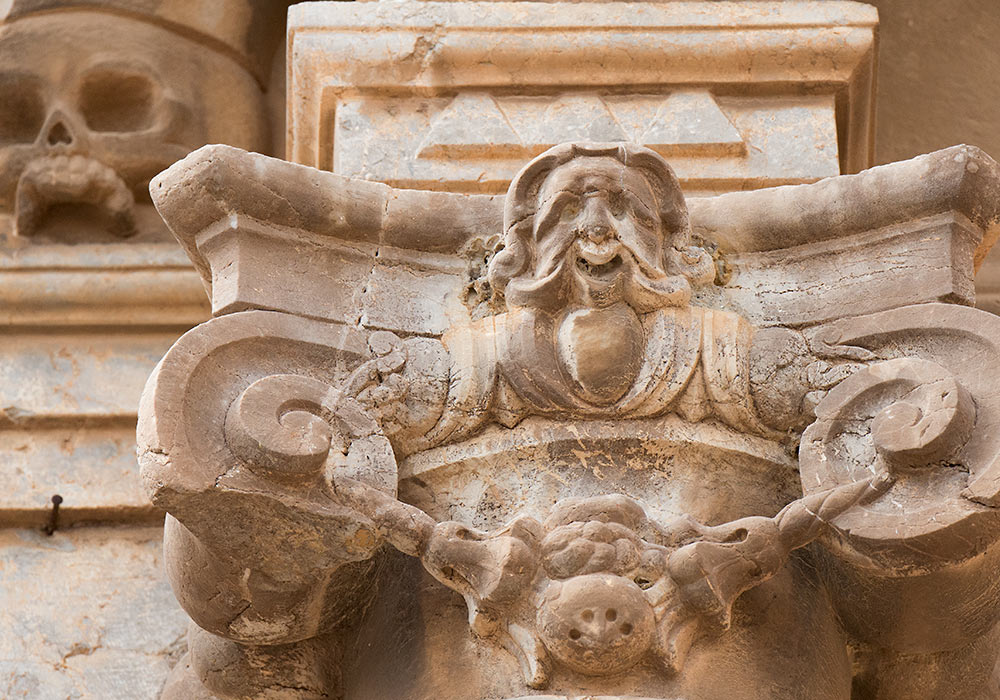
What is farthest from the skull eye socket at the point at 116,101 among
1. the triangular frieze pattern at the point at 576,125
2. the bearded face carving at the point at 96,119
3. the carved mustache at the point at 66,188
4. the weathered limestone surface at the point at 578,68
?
the triangular frieze pattern at the point at 576,125

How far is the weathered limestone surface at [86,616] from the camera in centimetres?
310

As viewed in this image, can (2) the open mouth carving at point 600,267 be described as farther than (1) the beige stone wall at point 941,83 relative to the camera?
No

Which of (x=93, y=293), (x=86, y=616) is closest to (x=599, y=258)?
(x=86, y=616)

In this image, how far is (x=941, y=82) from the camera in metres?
3.97

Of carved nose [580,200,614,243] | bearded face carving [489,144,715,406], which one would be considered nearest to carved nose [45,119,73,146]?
bearded face carving [489,144,715,406]

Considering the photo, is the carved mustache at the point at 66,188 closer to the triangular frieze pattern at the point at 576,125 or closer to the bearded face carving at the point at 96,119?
the bearded face carving at the point at 96,119

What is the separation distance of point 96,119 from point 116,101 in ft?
0.20

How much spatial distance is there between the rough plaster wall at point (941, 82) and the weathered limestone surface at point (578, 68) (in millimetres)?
793

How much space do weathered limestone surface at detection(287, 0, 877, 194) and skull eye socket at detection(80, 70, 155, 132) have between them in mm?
703

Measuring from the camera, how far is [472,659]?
2.32 metres

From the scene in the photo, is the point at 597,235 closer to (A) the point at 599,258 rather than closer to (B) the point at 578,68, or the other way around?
(A) the point at 599,258

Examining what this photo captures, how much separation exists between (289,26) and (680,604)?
1.46m

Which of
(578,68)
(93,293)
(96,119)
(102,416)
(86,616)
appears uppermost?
(578,68)

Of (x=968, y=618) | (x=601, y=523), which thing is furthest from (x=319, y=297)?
(x=968, y=618)
